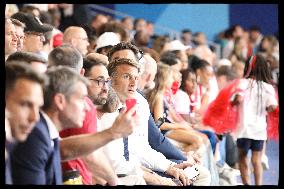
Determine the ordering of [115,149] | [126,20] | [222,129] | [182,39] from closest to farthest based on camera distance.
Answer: [115,149]
[222,129]
[126,20]
[182,39]

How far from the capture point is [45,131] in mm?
3719

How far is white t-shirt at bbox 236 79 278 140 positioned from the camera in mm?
7809

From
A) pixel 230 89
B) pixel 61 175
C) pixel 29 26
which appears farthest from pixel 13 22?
pixel 230 89

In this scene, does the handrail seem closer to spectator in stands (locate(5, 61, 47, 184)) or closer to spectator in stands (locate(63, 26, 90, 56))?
spectator in stands (locate(63, 26, 90, 56))

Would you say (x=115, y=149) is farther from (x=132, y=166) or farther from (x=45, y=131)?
(x=45, y=131)

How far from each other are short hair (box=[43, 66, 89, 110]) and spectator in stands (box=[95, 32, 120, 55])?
9.48 ft

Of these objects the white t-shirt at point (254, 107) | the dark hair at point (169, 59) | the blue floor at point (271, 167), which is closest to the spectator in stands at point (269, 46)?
the blue floor at point (271, 167)

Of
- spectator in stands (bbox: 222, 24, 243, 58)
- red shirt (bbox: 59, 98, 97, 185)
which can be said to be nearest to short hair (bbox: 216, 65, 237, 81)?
spectator in stands (bbox: 222, 24, 243, 58)

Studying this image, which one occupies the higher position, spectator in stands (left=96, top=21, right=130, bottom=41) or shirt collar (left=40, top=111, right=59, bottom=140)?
spectator in stands (left=96, top=21, right=130, bottom=41)

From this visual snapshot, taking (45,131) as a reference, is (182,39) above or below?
above

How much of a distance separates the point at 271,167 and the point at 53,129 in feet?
17.1

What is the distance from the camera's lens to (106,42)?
22.6ft

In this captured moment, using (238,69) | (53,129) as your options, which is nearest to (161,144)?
(53,129)

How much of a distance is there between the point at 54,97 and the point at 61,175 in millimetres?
394
